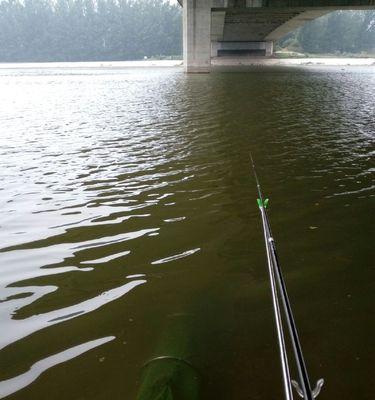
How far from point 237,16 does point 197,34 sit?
9.63 m

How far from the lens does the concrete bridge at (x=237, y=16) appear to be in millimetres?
35688

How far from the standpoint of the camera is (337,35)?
142 m

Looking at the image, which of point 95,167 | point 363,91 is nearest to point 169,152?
point 95,167

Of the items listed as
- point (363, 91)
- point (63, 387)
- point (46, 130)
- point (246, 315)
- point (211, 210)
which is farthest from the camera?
point (363, 91)

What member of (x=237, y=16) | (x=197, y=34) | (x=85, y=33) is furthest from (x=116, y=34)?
(x=197, y=34)

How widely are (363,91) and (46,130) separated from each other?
20558 millimetres

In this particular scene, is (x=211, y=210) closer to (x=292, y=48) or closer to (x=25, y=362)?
(x=25, y=362)

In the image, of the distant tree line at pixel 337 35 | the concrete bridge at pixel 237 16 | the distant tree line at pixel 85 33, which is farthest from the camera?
the distant tree line at pixel 85 33

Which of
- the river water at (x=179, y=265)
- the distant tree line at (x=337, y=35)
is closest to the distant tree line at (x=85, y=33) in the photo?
the distant tree line at (x=337, y=35)

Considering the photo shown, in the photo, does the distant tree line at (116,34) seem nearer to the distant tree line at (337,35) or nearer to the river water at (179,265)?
the distant tree line at (337,35)

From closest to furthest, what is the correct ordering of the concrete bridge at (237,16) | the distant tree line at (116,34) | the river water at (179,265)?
the river water at (179,265), the concrete bridge at (237,16), the distant tree line at (116,34)

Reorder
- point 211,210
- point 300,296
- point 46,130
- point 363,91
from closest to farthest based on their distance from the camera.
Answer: point 300,296 → point 211,210 → point 46,130 → point 363,91

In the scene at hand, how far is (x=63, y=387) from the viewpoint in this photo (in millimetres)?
2822

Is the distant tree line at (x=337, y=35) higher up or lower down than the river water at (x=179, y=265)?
higher up
